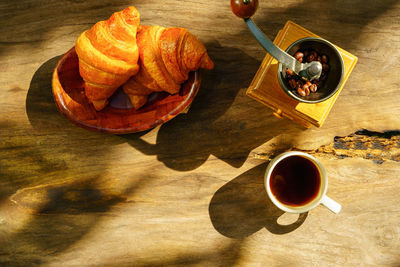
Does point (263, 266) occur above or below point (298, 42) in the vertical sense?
below

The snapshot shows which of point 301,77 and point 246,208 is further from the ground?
point 301,77

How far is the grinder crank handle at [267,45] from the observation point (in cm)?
70

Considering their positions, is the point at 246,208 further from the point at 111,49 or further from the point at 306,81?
the point at 111,49

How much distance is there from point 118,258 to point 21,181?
501mm

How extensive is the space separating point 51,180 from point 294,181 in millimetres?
958

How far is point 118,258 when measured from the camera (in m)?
1.24

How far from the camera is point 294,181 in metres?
1.14

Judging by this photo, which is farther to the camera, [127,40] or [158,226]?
[158,226]

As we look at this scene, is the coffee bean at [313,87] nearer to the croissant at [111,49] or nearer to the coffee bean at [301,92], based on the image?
the coffee bean at [301,92]

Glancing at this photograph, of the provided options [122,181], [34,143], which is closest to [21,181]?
[34,143]

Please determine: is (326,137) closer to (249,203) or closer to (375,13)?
(249,203)

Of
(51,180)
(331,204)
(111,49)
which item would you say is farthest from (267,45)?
(51,180)

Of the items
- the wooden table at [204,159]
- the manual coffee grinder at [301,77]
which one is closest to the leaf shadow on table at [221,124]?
the wooden table at [204,159]

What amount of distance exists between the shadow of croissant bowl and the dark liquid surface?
0.43 m
